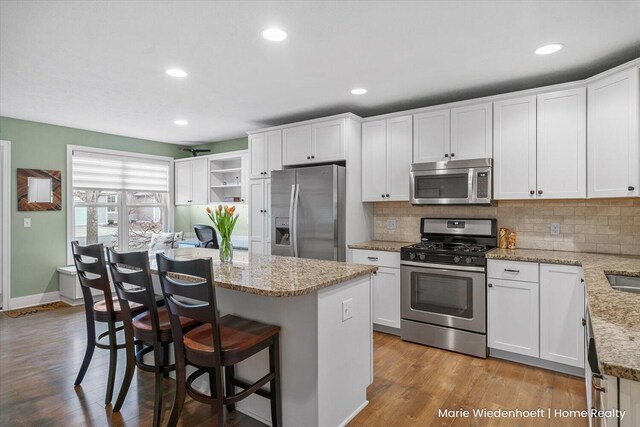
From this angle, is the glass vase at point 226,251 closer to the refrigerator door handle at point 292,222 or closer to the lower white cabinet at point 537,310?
the refrigerator door handle at point 292,222

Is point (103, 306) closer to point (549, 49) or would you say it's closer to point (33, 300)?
point (33, 300)

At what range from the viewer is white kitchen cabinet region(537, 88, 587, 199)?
291cm

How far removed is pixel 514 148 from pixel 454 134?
1.81 ft

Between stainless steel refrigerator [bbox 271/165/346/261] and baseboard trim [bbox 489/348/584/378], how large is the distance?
66.6 inches

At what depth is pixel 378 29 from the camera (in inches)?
90.5

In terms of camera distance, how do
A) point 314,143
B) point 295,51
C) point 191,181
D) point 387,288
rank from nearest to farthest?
point 295,51 → point 387,288 → point 314,143 → point 191,181

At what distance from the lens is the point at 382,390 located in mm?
2564

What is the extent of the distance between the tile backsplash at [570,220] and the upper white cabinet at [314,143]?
1.25 metres

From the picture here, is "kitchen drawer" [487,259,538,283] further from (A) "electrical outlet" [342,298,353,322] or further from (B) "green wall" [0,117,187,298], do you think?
(B) "green wall" [0,117,187,298]

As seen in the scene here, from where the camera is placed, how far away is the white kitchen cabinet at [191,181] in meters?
5.93

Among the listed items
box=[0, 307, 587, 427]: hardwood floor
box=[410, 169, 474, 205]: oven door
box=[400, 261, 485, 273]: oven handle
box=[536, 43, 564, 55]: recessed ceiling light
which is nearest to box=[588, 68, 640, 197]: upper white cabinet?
box=[536, 43, 564, 55]: recessed ceiling light

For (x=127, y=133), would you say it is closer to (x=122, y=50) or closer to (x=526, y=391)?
(x=122, y=50)

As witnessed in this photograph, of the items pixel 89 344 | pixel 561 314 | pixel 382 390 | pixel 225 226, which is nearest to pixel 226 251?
pixel 225 226

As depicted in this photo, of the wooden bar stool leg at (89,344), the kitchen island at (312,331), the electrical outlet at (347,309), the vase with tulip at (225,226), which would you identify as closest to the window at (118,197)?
the wooden bar stool leg at (89,344)
